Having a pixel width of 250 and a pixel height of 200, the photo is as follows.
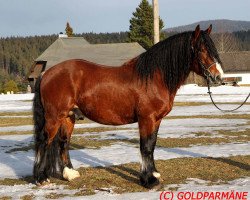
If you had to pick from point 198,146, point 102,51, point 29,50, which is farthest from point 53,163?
point 29,50

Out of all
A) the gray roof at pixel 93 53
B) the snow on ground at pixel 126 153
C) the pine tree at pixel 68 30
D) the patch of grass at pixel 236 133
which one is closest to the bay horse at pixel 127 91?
the snow on ground at pixel 126 153

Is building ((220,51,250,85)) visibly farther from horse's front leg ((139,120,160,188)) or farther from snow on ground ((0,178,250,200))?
horse's front leg ((139,120,160,188))

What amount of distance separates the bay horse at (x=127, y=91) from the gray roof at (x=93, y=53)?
1857 inches

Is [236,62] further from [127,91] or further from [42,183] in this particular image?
[42,183]

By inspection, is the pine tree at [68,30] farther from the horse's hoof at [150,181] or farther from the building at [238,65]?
the horse's hoof at [150,181]

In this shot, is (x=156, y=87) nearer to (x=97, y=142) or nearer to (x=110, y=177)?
(x=110, y=177)

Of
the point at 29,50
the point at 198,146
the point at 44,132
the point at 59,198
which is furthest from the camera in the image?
the point at 29,50

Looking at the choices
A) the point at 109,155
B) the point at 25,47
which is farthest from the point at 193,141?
the point at 25,47

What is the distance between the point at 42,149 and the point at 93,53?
50047mm

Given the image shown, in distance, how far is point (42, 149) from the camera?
6723mm

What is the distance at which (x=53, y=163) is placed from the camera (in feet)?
22.7

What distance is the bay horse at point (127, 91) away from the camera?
623 cm

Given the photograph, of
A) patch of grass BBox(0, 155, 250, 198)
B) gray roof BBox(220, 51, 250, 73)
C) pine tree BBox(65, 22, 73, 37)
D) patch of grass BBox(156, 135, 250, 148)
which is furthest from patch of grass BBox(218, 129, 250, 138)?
pine tree BBox(65, 22, 73, 37)

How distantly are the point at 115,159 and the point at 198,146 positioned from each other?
2444mm
